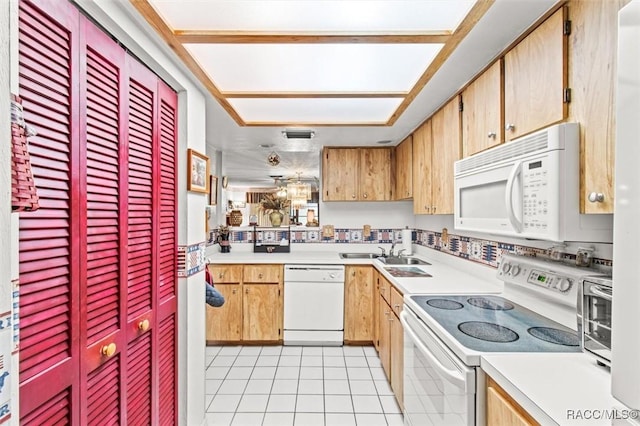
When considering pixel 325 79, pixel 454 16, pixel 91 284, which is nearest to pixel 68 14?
pixel 91 284

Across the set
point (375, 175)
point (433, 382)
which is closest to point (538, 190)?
point (433, 382)

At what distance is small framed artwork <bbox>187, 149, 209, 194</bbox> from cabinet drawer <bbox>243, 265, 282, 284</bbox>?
1.39 metres

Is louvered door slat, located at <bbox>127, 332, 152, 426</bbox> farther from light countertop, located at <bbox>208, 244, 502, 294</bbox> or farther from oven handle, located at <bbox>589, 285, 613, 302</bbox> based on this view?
oven handle, located at <bbox>589, 285, 613, 302</bbox>

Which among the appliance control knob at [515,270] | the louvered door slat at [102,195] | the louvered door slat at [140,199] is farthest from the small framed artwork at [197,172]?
the appliance control knob at [515,270]

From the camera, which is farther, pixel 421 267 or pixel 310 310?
pixel 310 310

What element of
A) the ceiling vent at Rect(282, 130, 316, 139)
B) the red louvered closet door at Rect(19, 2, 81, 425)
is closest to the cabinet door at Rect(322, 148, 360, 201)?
the ceiling vent at Rect(282, 130, 316, 139)

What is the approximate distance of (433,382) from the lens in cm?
137

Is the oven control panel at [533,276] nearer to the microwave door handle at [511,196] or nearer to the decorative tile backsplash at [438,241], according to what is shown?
the decorative tile backsplash at [438,241]

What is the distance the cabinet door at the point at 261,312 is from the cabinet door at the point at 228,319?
0.05 metres

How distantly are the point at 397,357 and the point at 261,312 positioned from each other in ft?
4.93

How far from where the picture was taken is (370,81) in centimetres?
182

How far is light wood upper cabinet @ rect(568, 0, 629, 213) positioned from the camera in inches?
37.3

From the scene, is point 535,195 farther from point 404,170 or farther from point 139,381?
point 404,170

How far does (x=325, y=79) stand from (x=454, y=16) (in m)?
0.76
